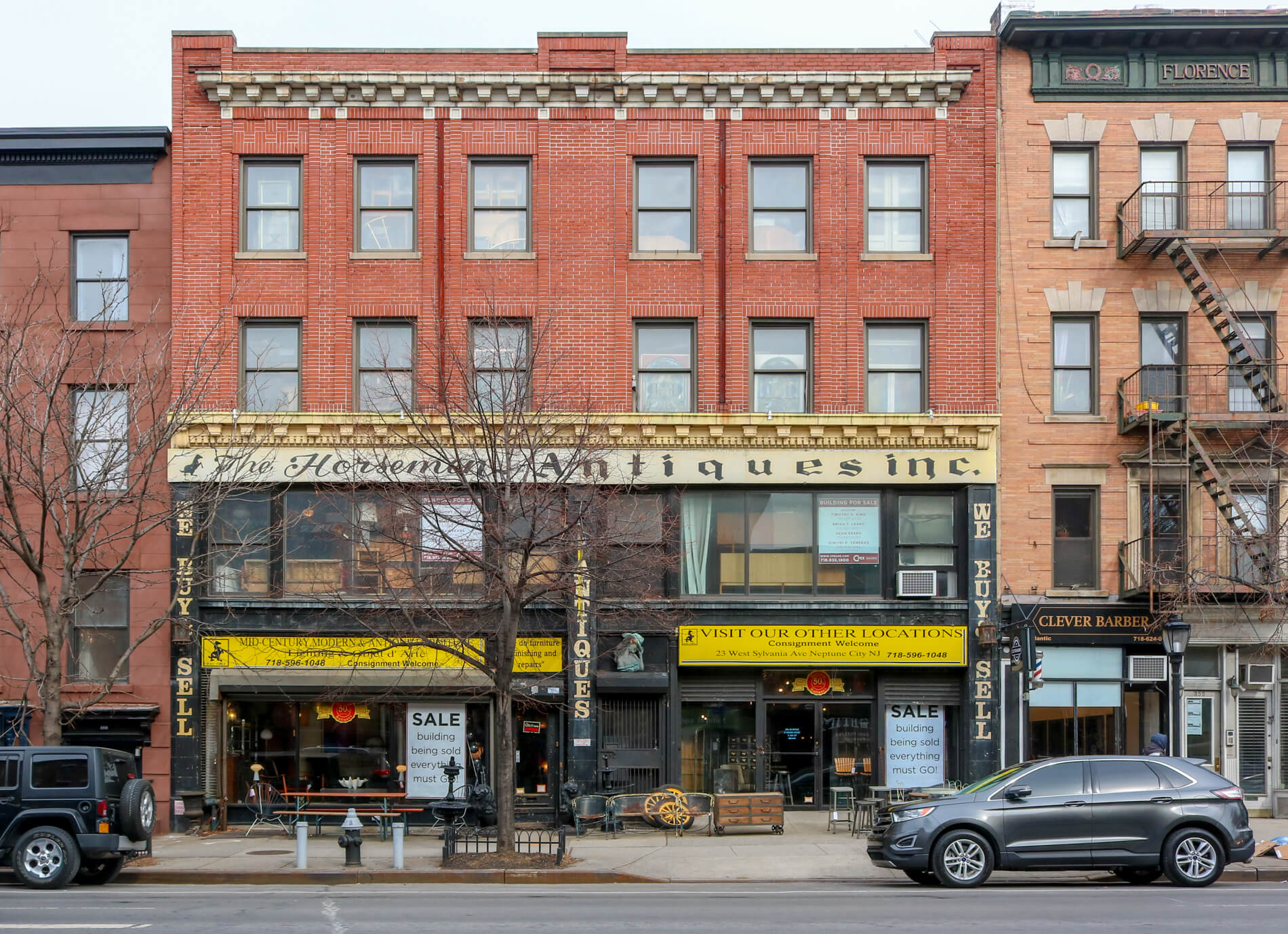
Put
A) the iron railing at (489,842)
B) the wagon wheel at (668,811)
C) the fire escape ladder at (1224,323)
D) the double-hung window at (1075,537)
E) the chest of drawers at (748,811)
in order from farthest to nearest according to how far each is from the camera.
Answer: the double-hung window at (1075,537) → the fire escape ladder at (1224,323) → the wagon wheel at (668,811) → the chest of drawers at (748,811) → the iron railing at (489,842)

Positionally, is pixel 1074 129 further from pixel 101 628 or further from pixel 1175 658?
pixel 101 628

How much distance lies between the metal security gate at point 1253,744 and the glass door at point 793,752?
775cm

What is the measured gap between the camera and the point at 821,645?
2431 cm

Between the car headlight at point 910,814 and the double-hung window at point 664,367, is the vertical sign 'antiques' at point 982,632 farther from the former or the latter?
the car headlight at point 910,814

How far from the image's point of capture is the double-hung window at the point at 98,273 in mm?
25234

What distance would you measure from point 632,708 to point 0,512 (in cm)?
1145

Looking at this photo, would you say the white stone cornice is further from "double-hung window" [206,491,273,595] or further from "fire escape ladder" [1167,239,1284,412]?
"double-hung window" [206,491,273,595]

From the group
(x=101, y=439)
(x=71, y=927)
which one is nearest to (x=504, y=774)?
(x=71, y=927)

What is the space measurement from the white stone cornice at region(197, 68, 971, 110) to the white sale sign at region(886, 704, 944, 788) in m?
11.3

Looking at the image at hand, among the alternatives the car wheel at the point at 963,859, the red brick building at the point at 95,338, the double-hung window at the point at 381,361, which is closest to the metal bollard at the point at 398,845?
the red brick building at the point at 95,338

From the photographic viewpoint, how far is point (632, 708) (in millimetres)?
24484

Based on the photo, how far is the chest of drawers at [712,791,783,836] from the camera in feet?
72.0

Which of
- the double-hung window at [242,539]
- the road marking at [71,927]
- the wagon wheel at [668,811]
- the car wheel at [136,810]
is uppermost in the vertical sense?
the double-hung window at [242,539]

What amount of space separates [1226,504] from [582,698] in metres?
11.9
